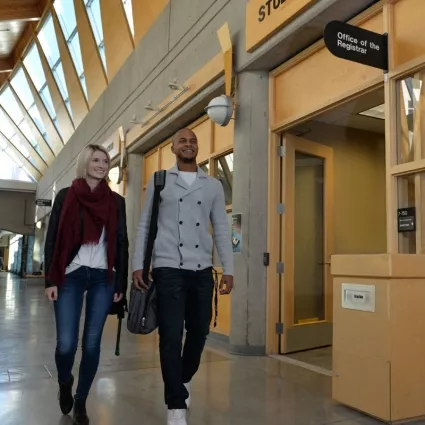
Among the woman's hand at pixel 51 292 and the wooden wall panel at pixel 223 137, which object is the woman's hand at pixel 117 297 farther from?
the wooden wall panel at pixel 223 137

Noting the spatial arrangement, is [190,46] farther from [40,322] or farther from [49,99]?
[49,99]

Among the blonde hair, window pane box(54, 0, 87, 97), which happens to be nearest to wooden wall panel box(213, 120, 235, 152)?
the blonde hair

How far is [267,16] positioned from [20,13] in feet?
50.3

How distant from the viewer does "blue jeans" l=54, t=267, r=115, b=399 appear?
2.59m

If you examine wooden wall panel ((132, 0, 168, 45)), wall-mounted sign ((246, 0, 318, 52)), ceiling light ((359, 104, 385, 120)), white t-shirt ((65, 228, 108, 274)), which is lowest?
white t-shirt ((65, 228, 108, 274))

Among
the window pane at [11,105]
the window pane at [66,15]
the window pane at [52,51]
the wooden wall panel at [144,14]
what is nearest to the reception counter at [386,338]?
the wooden wall panel at [144,14]

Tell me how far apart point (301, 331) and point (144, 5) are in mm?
6603

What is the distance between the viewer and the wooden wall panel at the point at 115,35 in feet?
32.3

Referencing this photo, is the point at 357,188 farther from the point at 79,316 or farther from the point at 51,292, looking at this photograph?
the point at 51,292

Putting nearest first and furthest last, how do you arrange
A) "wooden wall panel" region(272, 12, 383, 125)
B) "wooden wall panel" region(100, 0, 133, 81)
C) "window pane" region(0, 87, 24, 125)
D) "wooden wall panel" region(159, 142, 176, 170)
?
"wooden wall panel" region(272, 12, 383, 125)
"wooden wall panel" region(159, 142, 176, 170)
"wooden wall panel" region(100, 0, 133, 81)
"window pane" region(0, 87, 24, 125)

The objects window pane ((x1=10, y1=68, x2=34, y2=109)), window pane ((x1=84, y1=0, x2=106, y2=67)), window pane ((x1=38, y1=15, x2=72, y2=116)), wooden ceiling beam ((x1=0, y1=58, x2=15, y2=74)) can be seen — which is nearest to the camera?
window pane ((x1=84, y1=0, x2=106, y2=67))

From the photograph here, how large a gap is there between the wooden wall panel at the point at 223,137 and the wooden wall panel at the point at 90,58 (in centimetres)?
653

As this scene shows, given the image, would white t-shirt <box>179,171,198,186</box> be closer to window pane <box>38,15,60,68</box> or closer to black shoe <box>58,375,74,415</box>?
black shoe <box>58,375,74,415</box>

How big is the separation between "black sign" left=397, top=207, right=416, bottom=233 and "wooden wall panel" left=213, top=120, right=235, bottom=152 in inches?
110
